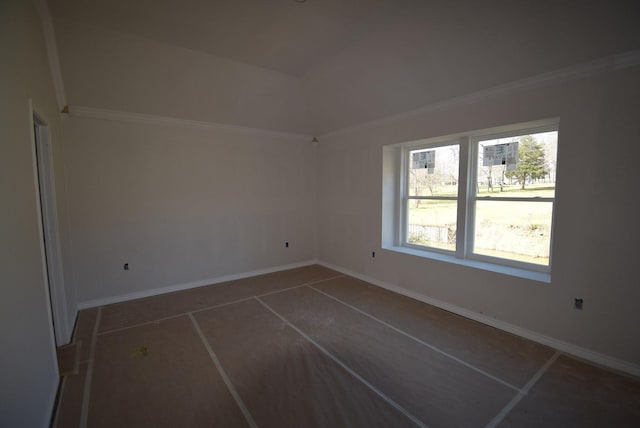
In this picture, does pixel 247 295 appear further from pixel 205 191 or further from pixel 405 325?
pixel 405 325

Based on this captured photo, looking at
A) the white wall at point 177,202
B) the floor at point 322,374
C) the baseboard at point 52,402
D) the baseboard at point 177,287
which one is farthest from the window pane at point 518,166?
the baseboard at point 52,402

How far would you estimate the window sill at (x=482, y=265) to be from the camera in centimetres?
294

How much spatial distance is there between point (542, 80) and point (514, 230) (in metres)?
1.55

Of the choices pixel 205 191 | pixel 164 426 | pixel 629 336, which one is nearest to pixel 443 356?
pixel 629 336

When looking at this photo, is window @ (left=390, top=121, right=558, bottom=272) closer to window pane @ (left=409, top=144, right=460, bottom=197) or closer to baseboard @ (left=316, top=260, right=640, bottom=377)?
window pane @ (left=409, top=144, right=460, bottom=197)

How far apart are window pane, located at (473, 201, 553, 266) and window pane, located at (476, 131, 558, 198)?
15 cm

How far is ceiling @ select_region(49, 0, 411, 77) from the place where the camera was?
2.62 m

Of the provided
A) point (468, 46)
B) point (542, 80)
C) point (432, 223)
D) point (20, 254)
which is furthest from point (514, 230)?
point (20, 254)

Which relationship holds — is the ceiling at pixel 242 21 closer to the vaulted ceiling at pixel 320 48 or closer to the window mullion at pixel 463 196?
the vaulted ceiling at pixel 320 48

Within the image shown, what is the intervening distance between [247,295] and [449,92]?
3.77 meters

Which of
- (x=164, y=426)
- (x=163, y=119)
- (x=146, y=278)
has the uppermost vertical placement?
(x=163, y=119)

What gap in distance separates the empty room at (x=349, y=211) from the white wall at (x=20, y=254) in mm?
24

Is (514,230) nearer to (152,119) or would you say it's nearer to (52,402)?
(52,402)

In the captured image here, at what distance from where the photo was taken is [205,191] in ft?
15.1
